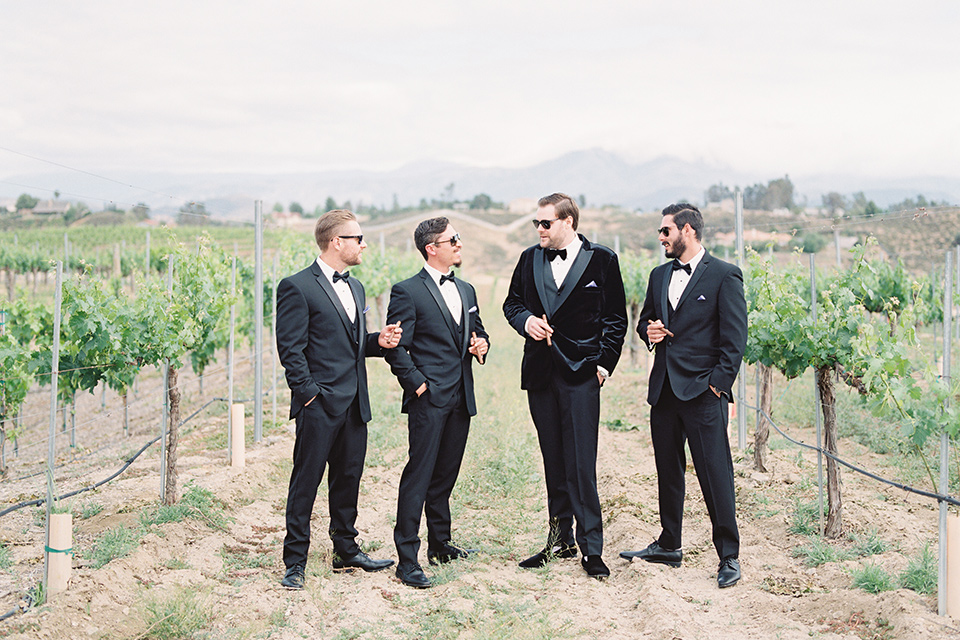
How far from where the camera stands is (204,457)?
296 inches

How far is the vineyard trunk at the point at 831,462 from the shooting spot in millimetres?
5055

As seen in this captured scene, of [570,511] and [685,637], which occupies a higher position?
[570,511]

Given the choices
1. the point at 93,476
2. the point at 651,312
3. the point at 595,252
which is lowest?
the point at 93,476

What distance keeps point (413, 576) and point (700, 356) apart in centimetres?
196

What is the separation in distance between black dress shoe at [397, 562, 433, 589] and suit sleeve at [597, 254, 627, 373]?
59.0 inches

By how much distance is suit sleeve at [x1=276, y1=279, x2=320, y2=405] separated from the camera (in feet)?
13.5

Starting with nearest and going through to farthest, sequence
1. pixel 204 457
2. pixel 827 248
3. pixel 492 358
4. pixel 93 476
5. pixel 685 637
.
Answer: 1. pixel 685 637
2. pixel 93 476
3. pixel 204 457
4. pixel 492 358
5. pixel 827 248

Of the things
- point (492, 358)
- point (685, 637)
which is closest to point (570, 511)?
point (685, 637)

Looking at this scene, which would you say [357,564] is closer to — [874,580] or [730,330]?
[730,330]

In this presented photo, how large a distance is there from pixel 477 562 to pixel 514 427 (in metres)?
4.03

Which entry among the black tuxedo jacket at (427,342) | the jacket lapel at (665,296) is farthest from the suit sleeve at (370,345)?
the jacket lapel at (665,296)

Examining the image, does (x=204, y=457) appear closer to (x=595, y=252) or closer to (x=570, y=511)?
(x=570, y=511)

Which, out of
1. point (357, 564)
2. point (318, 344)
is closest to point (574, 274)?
point (318, 344)

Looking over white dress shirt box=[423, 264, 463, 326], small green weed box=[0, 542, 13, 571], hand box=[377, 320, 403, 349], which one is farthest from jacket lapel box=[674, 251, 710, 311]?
small green weed box=[0, 542, 13, 571]
